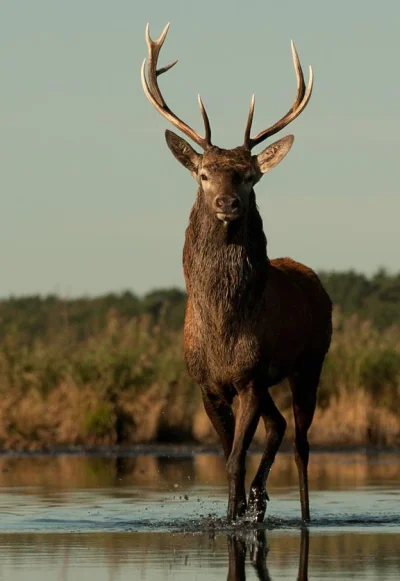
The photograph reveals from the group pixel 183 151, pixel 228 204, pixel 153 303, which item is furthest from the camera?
pixel 153 303

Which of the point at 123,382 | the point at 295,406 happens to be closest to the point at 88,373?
the point at 123,382

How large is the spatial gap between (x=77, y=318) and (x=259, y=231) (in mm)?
44223

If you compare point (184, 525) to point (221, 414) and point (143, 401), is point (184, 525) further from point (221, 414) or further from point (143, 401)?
point (143, 401)

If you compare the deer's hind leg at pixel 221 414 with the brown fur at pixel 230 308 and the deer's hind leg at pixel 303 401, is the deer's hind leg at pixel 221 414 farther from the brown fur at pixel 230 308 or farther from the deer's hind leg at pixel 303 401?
the deer's hind leg at pixel 303 401

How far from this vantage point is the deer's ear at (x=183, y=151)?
14430mm

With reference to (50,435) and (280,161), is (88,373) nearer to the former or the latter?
(50,435)

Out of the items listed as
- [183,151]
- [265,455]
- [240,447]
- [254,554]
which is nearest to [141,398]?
[265,455]

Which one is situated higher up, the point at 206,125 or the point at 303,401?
the point at 206,125

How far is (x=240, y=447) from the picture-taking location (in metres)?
14.0

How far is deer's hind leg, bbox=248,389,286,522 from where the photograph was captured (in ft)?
48.1

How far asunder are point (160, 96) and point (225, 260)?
6.13 ft

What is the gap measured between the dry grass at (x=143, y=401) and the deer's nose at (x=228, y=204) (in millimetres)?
10442

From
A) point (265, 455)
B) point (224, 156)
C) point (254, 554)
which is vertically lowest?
point (254, 554)

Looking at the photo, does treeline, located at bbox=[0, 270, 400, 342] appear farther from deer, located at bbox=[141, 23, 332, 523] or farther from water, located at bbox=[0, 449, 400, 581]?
deer, located at bbox=[141, 23, 332, 523]
